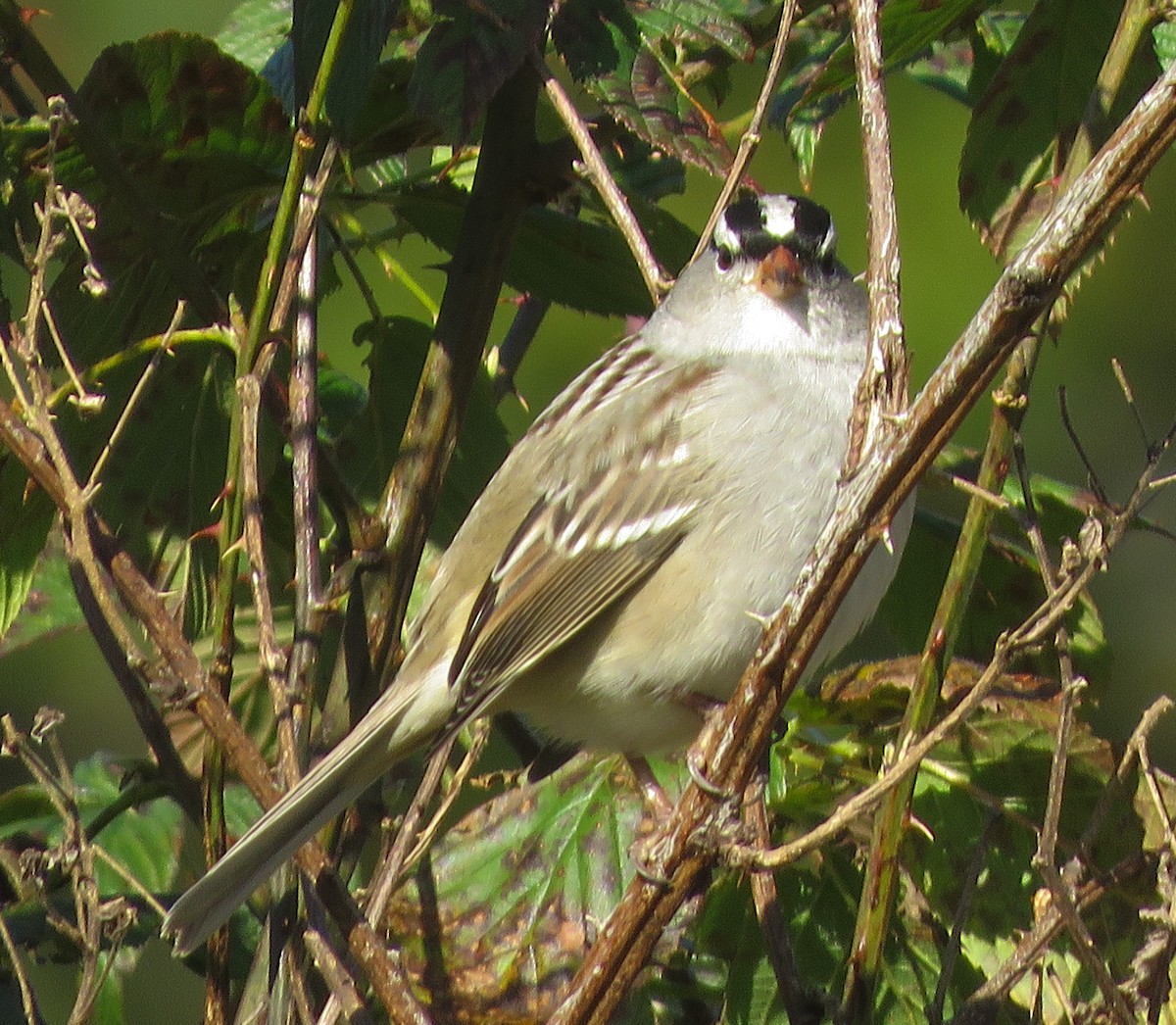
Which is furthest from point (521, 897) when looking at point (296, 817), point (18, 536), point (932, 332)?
point (932, 332)

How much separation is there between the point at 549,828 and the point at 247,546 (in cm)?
48

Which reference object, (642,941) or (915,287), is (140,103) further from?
(915,287)

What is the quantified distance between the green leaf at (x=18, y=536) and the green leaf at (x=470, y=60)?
2.10 feet

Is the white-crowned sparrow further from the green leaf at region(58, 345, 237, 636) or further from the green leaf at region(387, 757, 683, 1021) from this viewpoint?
the green leaf at region(58, 345, 237, 636)

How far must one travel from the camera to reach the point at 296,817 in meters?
1.70

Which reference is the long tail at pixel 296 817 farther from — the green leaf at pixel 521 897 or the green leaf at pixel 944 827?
the green leaf at pixel 944 827

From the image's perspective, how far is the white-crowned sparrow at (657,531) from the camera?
6.45 feet

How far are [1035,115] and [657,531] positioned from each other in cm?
64

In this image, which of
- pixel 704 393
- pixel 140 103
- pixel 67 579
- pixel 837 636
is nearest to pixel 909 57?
pixel 704 393

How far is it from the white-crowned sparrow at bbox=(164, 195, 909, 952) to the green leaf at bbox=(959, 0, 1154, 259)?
335 millimetres

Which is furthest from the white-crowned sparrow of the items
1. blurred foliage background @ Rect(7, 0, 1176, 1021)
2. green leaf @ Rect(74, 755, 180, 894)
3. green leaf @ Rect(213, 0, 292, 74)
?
blurred foliage background @ Rect(7, 0, 1176, 1021)

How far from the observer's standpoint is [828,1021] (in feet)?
5.58

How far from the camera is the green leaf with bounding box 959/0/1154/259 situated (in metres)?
1.82

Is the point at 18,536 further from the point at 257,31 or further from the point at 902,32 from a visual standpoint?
the point at 902,32
